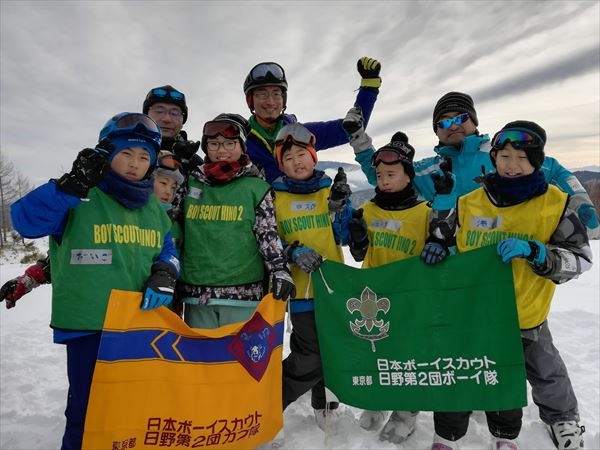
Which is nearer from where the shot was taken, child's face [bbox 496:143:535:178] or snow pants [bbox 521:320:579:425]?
child's face [bbox 496:143:535:178]

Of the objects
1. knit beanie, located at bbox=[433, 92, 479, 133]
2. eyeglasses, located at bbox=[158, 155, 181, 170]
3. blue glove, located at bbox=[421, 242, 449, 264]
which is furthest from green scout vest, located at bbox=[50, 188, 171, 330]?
knit beanie, located at bbox=[433, 92, 479, 133]

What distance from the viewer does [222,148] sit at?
11.6 ft

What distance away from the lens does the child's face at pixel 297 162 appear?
12.1 feet

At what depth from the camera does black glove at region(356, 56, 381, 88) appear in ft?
15.4

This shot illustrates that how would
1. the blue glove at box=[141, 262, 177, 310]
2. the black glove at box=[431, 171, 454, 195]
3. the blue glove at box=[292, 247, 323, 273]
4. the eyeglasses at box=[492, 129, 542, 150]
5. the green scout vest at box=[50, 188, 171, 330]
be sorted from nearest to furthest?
1. the green scout vest at box=[50, 188, 171, 330]
2. the blue glove at box=[141, 262, 177, 310]
3. the eyeglasses at box=[492, 129, 542, 150]
4. the black glove at box=[431, 171, 454, 195]
5. the blue glove at box=[292, 247, 323, 273]

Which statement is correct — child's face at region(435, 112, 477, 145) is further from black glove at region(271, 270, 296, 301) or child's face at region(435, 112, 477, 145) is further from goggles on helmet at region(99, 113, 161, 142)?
goggles on helmet at region(99, 113, 161, 142)

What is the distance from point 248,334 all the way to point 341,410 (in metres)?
1.77

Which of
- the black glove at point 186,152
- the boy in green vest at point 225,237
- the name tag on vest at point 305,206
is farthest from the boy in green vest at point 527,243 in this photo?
the black glove at point 186,152

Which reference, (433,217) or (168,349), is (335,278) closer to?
(433,217)

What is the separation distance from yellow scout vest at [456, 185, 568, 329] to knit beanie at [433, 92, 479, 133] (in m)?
1.18

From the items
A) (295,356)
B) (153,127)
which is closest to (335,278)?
(295,356)

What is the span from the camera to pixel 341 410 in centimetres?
411

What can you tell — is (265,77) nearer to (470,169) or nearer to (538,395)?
(470,169)

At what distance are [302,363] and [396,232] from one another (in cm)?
159
